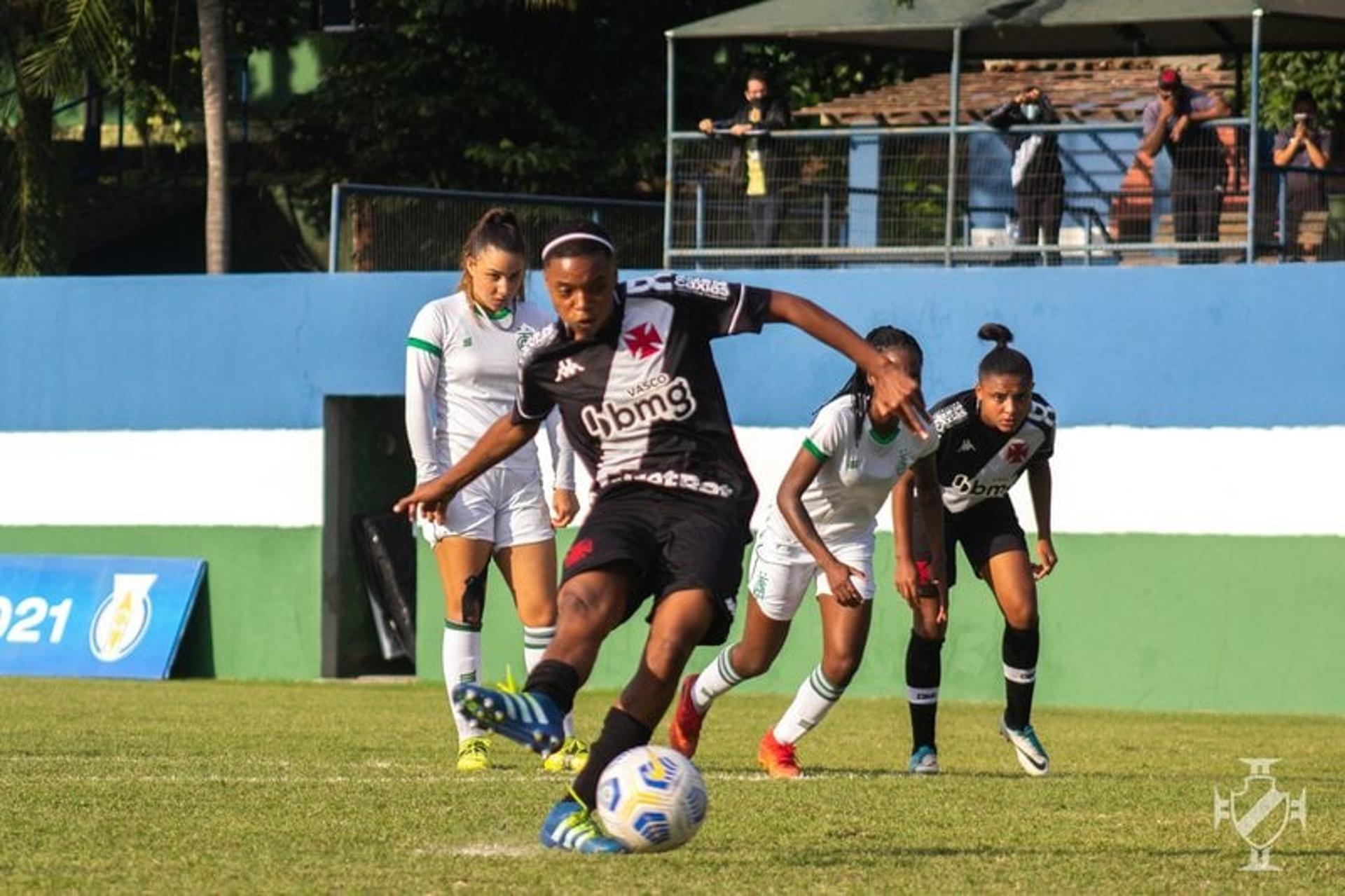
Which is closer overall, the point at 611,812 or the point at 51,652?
the point at 611,812

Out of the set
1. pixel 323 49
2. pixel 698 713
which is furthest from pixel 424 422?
pixel 323 49

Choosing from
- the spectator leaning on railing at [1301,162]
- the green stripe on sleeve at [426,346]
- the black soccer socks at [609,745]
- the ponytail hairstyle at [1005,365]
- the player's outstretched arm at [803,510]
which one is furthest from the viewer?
the spectator leaning on railing at [1301,162]

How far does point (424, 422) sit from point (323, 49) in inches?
857

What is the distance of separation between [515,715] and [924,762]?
4723mm

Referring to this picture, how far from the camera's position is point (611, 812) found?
7438 mm

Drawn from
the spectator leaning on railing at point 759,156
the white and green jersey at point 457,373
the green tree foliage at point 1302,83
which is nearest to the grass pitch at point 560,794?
the white and green jersey at point 457,373

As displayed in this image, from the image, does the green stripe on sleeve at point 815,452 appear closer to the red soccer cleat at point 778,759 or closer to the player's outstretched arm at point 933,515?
the player's outstretched arm at point 933,515

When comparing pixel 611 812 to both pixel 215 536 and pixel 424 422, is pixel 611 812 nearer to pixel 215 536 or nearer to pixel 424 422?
pixel 424 422

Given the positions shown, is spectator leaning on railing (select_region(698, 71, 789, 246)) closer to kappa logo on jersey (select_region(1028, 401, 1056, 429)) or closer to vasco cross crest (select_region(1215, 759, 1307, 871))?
kappa logo on jersey (select_region(1028, 401, 1056, 429))

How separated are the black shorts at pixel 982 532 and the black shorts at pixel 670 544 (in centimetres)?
370

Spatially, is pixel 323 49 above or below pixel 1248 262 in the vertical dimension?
above

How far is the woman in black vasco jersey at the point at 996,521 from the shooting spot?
11281 mm

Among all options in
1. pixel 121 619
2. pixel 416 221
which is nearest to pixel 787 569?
pixel 416 221

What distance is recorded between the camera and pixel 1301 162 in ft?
67.1
